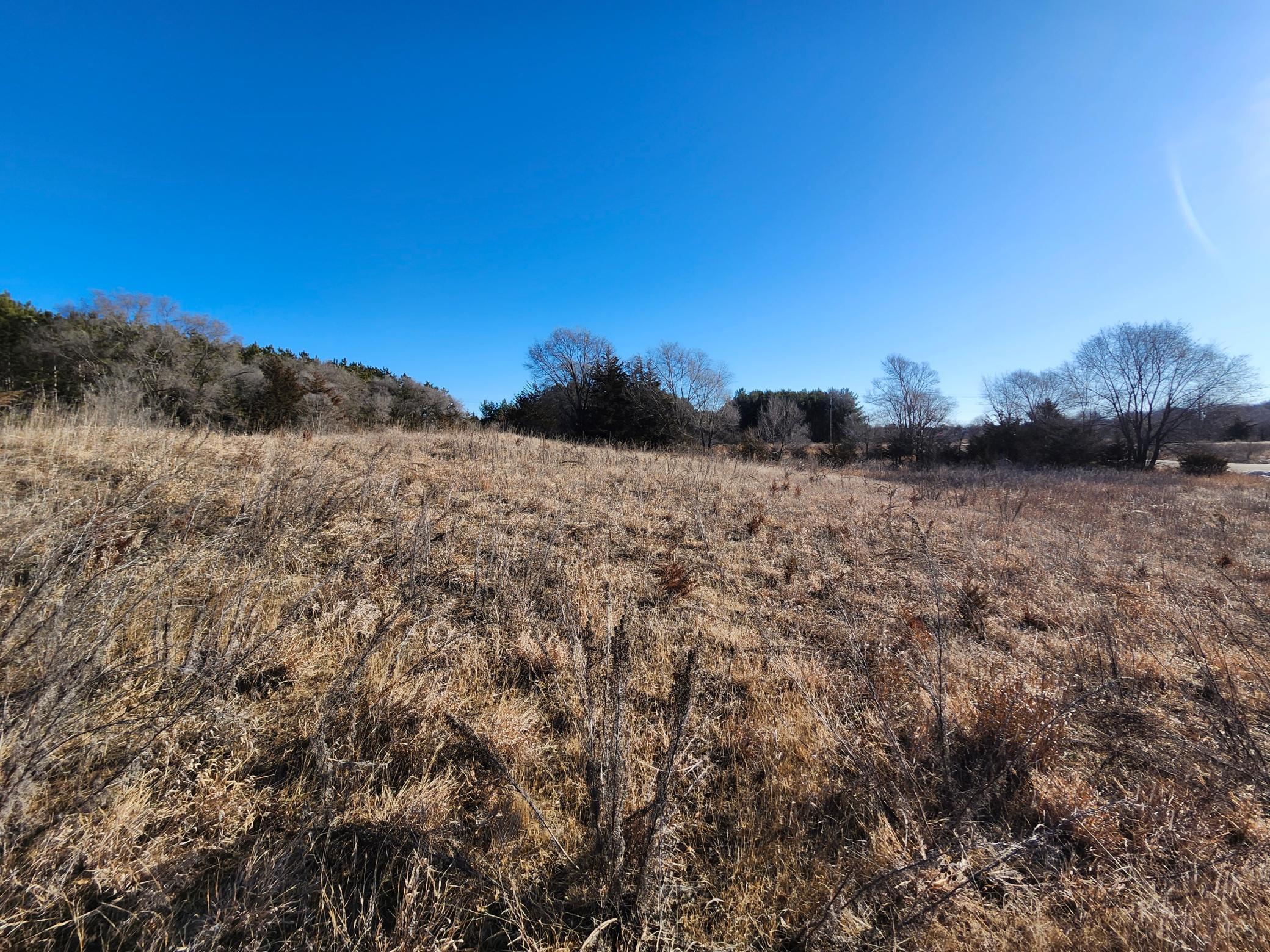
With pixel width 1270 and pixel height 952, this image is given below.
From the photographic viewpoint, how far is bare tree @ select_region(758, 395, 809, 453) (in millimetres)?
34969

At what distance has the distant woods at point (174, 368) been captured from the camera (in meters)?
12.9

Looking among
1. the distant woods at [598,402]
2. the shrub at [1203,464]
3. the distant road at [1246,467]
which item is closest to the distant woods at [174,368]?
the distant woods at [598,402]

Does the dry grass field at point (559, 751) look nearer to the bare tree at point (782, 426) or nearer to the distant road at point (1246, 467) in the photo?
the distant road at point (1246, 467)

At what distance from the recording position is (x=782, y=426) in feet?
117

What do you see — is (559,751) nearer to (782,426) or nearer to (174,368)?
(174,368)

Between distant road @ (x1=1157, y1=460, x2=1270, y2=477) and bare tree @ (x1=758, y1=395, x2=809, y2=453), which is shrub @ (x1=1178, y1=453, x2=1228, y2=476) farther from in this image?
bare tree @ (x1=758, y1=395, x2=809, y2=453)

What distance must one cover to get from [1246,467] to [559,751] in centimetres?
Result: 4416

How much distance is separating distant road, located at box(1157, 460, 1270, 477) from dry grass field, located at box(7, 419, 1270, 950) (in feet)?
101

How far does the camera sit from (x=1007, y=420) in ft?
98.1

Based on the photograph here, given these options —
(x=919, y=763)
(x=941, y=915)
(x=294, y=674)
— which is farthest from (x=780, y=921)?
(x=294, y=674)

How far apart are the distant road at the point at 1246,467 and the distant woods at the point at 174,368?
37668mm

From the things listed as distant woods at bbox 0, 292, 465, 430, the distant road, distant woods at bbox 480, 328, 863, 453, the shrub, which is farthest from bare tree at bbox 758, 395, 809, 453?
distant woods at bbox 0, 292, 465, 430

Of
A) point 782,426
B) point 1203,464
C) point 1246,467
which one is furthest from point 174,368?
point 1246,467

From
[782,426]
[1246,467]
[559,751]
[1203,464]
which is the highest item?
[782,426]
